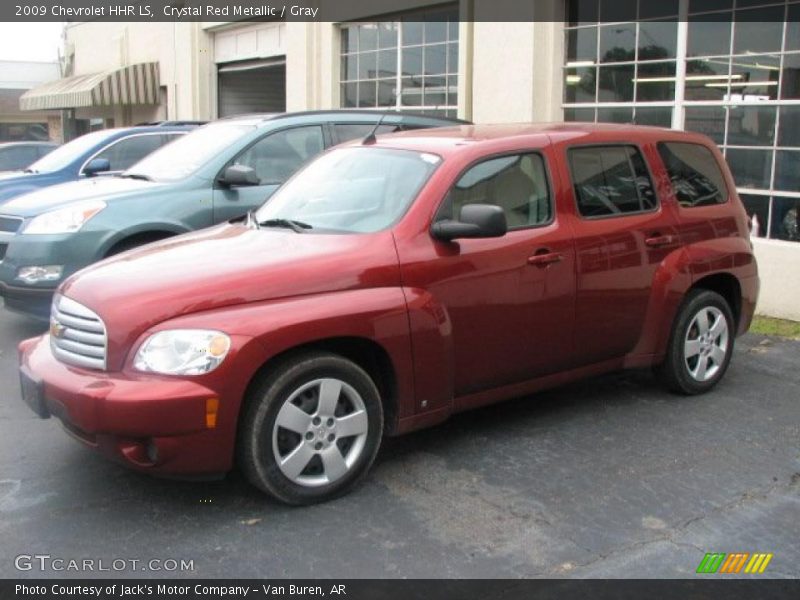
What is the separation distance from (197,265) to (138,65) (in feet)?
58.9

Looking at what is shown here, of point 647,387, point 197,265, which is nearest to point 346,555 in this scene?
point 197,265

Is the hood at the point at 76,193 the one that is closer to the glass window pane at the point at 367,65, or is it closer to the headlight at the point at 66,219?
the headlight at the point at 66,219

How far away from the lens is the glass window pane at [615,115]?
9.70m

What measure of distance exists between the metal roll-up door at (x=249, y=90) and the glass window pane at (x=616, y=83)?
9515 mm

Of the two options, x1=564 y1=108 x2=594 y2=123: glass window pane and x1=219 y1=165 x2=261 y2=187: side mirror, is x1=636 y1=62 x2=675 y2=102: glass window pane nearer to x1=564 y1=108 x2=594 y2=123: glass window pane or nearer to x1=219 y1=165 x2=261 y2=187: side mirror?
x1=564 y1=108 x2=594 y2=123: glass window pane

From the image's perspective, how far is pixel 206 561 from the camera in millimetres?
3668

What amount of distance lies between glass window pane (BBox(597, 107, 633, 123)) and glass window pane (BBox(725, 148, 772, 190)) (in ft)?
4.43

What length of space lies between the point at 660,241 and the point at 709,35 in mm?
4207

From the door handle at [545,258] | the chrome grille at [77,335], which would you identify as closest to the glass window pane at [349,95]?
the door handle at [545,258]

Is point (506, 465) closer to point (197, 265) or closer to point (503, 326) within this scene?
point (503, 326)

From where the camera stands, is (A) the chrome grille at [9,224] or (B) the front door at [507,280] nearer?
(B) the front door at [507,280]

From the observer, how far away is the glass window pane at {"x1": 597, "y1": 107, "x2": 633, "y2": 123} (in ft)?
31.8

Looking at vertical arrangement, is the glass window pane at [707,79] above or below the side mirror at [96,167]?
above
